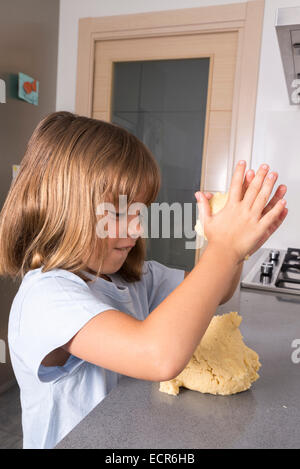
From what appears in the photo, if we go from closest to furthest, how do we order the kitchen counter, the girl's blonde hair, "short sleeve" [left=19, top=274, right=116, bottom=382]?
1. the kitchen counter
2. "short sleeve" [left=19, top=274, right=116, bottom=382]
3. the girl's blonde hair

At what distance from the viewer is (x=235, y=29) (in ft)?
5.82

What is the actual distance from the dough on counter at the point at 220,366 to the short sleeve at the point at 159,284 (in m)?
0.29

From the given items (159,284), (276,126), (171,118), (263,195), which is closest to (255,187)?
(263,195)

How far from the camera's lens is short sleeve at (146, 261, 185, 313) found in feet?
2.70

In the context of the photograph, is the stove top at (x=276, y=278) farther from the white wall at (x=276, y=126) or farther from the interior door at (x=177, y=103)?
the interior door at (x=177, y=103)

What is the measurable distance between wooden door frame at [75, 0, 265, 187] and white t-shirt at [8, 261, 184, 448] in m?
1.33

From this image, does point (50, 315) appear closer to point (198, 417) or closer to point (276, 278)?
point (198, 417)

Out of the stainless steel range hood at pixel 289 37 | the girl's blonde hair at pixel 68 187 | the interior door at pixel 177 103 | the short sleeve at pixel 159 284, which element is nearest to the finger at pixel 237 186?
the girl's blonde hair at pixel 68 187

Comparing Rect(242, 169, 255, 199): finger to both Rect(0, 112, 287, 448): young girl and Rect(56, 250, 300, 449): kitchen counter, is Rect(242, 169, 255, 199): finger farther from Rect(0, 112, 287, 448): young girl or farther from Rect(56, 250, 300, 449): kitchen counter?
Rect(56, 250, 300, 449): kitchen counter

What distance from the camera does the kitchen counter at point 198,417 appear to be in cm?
34

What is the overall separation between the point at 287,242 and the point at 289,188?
0.83 feet

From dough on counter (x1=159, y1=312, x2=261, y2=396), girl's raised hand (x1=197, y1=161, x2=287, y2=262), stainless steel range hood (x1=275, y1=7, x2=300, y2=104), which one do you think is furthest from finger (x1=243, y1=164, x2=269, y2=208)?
stainless steel range hood (x1=275, y1=7, x2=300, y2=104)

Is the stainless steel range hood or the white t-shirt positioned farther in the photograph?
the stainless steel range hood
